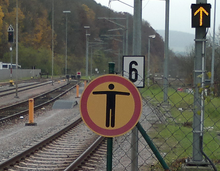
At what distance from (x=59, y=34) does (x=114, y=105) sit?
311 feet

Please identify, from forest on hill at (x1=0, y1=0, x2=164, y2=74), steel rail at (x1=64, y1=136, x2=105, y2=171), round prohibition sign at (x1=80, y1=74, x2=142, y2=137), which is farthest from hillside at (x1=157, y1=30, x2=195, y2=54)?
round prohibition sign at (x1=80, y1=74, x2=142, y2=137)

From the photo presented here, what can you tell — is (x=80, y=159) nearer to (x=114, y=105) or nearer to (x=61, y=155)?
(x=61, y=155)

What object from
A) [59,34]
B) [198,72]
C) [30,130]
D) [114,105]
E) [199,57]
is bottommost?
[30,130]

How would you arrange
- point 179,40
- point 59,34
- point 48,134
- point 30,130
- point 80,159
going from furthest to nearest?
point 59,34
point 179,40
point 30,130
point 48,134
point 80,159

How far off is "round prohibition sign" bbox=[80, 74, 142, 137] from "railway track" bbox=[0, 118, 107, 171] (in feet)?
15.0

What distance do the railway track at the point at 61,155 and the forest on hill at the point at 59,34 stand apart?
48.0m

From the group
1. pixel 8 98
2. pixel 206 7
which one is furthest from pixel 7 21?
pixel 206 7

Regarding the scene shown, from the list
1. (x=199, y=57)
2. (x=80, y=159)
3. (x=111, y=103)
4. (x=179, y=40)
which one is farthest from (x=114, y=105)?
(x=179, y=40)

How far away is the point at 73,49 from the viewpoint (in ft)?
328

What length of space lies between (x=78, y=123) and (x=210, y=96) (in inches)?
483

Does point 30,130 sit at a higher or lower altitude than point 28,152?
lower

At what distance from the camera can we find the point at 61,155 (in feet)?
32.4

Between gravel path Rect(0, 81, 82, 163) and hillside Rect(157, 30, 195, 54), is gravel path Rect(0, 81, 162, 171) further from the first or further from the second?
hillside Rect(157, 30, 195, 54)

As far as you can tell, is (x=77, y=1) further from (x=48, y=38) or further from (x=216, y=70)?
(x=216, y=70)
